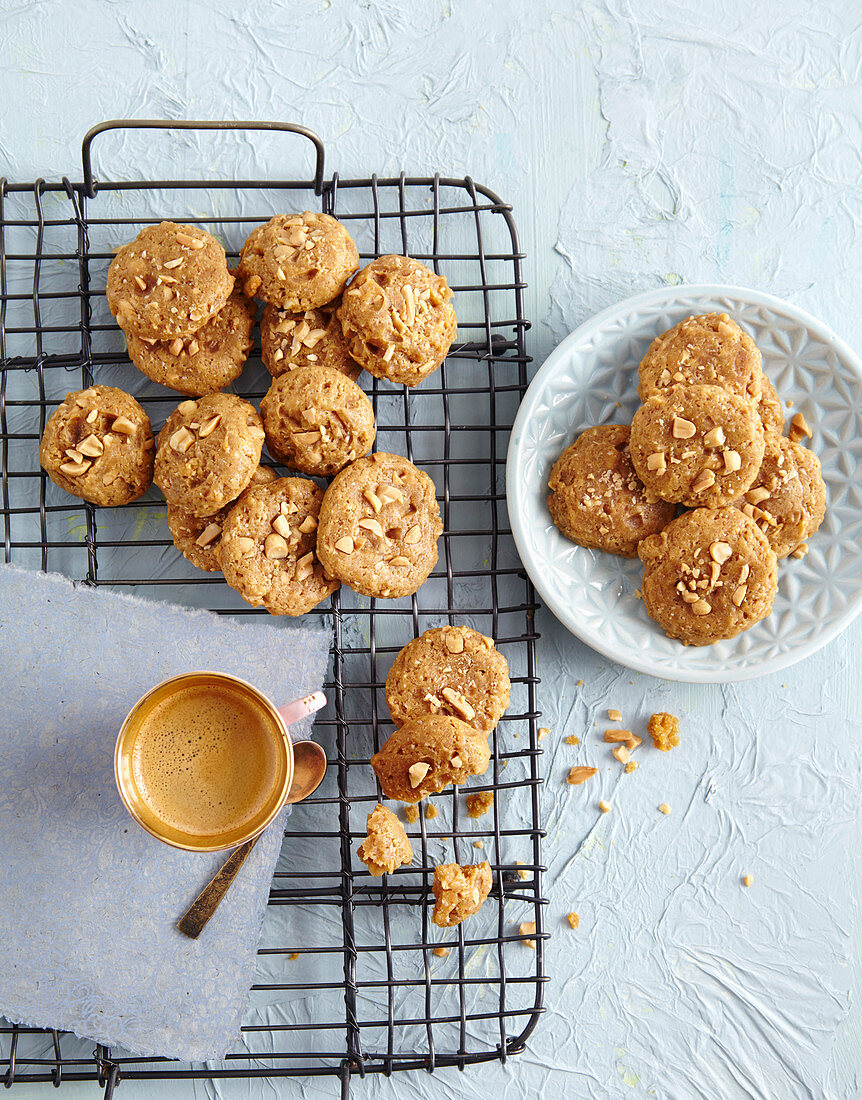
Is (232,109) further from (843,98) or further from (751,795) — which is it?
(751,795)

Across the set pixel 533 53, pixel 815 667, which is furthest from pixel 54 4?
pixel 815 667

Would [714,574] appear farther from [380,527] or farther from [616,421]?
[380,527]

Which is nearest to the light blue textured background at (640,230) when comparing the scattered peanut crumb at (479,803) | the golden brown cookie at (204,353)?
the scattered peanut crumb at (479,803)

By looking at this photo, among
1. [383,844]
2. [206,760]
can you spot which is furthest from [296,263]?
[383,844]

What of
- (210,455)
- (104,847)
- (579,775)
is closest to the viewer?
(210,455)

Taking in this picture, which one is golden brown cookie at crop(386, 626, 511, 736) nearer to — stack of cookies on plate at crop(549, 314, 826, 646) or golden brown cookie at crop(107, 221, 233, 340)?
stack of cookies on plate at crop(549, 314, 826, 646)

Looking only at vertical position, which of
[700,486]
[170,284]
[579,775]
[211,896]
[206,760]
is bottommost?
[211,896]

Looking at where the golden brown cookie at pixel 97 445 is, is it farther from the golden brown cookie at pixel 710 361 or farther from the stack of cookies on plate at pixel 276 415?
the golden brown cookie at pixel 710 361
